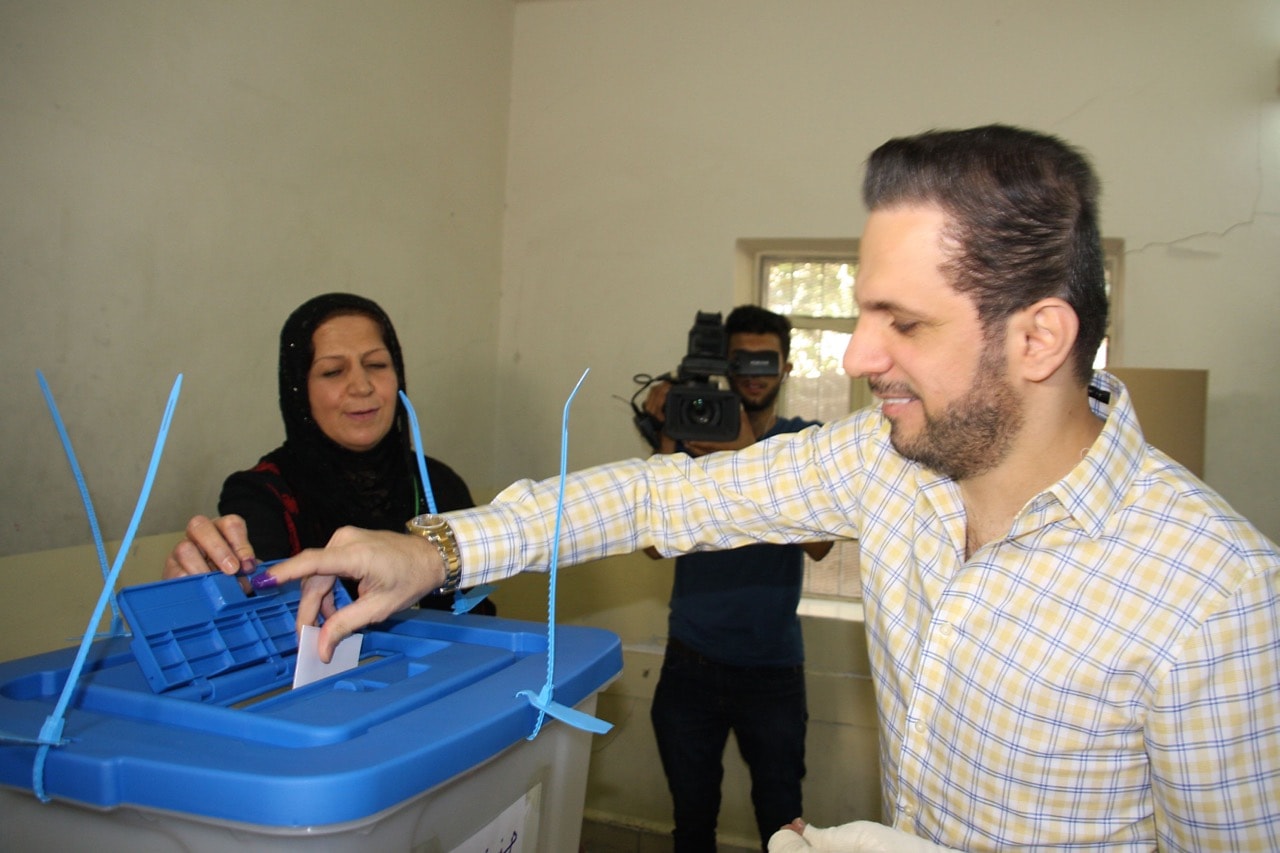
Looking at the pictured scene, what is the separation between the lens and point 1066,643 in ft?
2.55

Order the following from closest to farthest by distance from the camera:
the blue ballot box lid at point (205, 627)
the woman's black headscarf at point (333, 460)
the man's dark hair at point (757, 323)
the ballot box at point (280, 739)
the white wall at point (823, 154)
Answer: the ballot box at point (280, 739) → the blue ballot box lid at point (205, 627) → the woman's black headscarf at point (333, 460) → the man's dark hair at point (757, 323) → the white wall at point (823, 154)

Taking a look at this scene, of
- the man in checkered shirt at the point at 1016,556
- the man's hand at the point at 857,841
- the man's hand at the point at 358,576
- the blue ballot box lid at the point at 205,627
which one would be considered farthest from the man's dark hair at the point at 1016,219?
the blue ballot box lid at the point at 205,627

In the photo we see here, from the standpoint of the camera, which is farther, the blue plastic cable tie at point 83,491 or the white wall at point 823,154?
the white wall at point 823,154

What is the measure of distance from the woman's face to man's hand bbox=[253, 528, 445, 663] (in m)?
0.74

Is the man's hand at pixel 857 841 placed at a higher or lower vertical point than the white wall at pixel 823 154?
lower

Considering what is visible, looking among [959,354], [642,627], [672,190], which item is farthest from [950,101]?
[959,354]

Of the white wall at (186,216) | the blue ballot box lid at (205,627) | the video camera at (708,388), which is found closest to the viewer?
the blue ballot box lid at (205,627)

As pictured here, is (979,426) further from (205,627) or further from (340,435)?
(340,435)

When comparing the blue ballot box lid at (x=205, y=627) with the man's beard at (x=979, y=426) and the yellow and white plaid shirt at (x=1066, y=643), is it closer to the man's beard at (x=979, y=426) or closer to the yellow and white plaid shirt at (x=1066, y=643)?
the yellow and white plaid shirt at (x=1066, y=643)

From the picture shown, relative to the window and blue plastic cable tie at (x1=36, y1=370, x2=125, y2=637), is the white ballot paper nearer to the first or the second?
blue plastic cable tie at (x1=36, y1=370, x2=125, y2=637)

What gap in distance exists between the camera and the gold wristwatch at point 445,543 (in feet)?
2.86

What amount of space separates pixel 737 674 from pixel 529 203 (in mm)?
1677

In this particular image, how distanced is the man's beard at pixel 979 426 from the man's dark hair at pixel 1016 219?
4cm

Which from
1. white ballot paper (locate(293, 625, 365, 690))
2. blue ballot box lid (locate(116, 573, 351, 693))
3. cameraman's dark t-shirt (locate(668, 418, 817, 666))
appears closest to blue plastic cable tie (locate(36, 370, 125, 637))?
blue ballot box lid (locate(116, 573, 351, 693))
